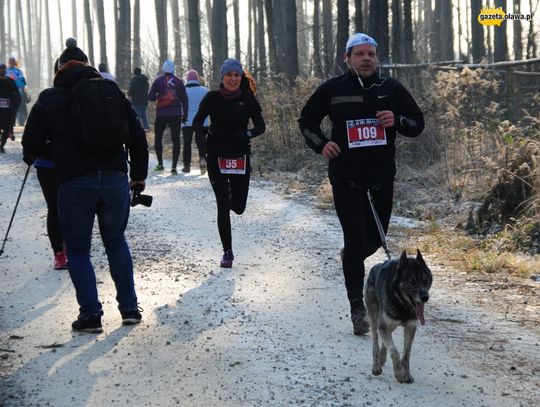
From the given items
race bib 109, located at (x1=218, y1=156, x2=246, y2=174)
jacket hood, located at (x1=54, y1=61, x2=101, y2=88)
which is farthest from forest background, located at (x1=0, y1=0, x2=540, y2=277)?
jacket hood, located at (x1=54, y1=61, x2=101, y2=88)

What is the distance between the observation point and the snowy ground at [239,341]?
180 inches

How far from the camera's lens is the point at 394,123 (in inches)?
211

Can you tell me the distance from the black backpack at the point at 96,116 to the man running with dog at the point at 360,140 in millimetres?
1341

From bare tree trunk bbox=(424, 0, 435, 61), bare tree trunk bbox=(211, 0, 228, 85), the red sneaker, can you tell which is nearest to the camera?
the red sneaker

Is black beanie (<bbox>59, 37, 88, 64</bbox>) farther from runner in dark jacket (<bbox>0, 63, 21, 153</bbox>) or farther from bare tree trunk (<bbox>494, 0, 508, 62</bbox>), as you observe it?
bare tree trunk (<bbox>494, 0, 508, 62</bbox>)

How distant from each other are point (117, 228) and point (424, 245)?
159 inches

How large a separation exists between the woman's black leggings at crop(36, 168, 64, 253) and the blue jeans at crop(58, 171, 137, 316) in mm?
1548

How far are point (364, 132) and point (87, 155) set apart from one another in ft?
6.16

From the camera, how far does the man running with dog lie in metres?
5.41

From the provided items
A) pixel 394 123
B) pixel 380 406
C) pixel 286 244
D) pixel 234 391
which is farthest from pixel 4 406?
pixel 286 244

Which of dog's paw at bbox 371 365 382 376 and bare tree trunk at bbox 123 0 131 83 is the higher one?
bare tree trunk at bbox 123 0 131 83

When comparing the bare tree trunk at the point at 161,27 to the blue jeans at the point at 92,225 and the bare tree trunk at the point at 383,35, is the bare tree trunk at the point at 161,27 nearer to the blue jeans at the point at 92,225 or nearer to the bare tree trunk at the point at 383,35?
the bare tree trunk at the point at 383,35

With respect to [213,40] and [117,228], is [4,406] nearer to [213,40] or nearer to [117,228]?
[117,228]

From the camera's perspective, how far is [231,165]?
7824 millimetres
